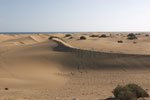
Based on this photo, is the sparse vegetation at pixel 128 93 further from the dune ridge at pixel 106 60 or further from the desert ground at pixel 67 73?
the dune ridge at pixel 106 60

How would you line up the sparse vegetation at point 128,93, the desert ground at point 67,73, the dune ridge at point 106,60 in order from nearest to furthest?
the sparse vegetation at point 128,93 < the desert ground at point 67,73 < the dune ridge at point 106,60

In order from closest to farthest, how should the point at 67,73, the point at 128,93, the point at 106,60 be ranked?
1. the point at 128,93
2. the point at 67,73
3. the point at 106,60

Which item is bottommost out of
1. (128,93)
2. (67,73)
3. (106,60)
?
(67,73)

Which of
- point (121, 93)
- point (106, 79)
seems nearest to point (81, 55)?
point (106, 79)

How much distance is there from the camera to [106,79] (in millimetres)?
11250

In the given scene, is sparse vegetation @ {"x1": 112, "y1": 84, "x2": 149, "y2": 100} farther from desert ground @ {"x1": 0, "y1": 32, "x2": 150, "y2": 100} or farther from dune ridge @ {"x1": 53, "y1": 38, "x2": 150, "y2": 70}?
dune ridge @ {"x1": 53, "y1": 38, "x2": 150, "y2": 70}

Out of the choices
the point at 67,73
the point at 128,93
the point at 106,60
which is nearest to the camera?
the point at 128,93

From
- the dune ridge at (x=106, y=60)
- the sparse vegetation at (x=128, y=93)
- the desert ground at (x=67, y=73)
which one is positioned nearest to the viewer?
the sparse vegetation at (x=128, y=93)

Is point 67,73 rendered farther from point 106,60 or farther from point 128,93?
point 128,93

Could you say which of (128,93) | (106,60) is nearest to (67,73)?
(106,60)

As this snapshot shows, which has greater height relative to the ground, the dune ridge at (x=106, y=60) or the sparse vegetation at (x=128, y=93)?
the sparse vegetation at (x=128, y=93)

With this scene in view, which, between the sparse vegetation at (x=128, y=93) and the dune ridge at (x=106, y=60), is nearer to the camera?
the sparse vegetation at (x=128, y=93)

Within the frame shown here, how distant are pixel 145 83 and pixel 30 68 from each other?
7.93 metres

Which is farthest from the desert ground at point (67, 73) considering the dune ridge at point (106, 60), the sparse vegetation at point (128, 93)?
the sparse vegetation at point (128, 93)
